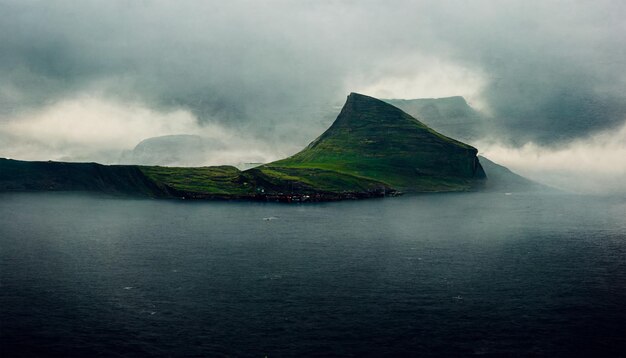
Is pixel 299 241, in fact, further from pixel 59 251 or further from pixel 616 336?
pixel 616 336

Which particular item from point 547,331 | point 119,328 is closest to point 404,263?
point 547,331

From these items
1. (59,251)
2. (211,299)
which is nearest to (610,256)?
(211,299)

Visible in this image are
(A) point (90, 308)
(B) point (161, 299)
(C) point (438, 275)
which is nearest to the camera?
(A) point (90, 308)

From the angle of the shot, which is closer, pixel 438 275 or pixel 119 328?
pixel 119 328

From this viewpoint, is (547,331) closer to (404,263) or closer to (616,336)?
(616,336)

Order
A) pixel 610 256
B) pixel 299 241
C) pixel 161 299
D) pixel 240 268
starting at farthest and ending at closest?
pixel 299 241 < pixel 610 256 < pixel 240 268 < pixel 161 299

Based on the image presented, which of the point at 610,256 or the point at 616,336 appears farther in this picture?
the point at 610,256
